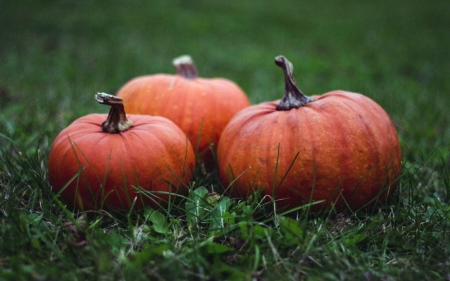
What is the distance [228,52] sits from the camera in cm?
779

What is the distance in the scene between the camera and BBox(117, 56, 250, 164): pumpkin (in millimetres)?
2822

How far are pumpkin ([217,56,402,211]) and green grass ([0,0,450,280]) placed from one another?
126mm

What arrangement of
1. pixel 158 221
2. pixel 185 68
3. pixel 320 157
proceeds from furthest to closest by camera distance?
pixel 185 68
pixel 320 157
pixel 158 221

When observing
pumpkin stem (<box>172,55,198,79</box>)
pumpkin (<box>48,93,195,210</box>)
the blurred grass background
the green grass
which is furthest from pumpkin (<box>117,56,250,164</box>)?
the blurred grass background

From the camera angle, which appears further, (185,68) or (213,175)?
(185,68)

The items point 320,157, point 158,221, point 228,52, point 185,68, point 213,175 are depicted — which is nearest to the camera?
point 158,221

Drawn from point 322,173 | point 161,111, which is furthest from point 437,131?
point 161,111

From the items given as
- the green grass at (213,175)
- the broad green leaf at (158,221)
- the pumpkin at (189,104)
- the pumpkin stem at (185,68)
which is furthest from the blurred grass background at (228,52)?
the broad green leaf at (158,221)

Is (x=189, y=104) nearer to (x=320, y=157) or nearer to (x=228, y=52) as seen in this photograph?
(x=320, y=157)

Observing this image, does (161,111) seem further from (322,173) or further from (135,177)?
(322,173)

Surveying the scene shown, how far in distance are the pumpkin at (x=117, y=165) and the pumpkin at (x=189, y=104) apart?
51 cm

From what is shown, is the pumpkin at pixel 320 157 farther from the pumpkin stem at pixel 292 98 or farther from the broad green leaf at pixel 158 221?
the broad green leaf at pixel 158 221

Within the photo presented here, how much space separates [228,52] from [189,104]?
5.14 m

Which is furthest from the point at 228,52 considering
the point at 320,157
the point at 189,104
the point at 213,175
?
the point at 320,157
